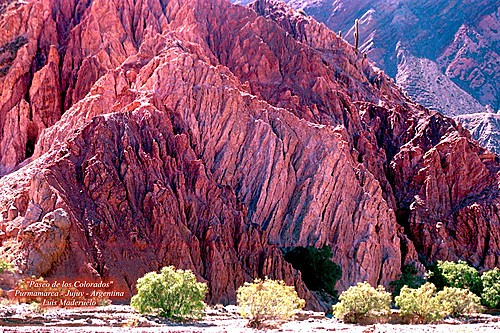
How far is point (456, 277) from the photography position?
276 feet

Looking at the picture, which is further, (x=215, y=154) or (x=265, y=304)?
(x=215, y=154)

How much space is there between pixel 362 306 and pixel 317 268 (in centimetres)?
1884

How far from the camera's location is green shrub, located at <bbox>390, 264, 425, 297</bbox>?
81312 millimetres

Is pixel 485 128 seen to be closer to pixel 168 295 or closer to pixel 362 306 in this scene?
pixel 362 306

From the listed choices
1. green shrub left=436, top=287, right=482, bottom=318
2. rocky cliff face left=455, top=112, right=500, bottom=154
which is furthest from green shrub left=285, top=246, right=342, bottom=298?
rocky cliff face left=455, top=112, right=500, bottom=154

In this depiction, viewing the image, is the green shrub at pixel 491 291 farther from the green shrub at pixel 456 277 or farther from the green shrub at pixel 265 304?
the green shrub at pixel 265 304

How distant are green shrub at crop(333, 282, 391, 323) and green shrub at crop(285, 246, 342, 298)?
1729 cm

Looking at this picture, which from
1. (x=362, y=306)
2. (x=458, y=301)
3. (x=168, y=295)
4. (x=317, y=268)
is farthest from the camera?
(x=317, y=268)

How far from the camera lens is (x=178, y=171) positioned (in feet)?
235

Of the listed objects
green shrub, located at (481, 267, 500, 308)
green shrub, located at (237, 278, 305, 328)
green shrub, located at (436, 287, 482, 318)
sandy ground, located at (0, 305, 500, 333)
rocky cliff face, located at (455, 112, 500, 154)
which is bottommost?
sandy ground, located at (0, 305, 500, 333)

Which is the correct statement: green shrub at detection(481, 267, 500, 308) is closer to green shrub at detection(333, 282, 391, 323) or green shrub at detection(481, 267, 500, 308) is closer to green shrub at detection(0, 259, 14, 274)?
green shrub at detection(333, 282, 391, 323)

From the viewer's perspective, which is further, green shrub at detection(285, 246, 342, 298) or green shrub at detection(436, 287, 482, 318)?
green shrub at detection(285, 246, 342, 298)

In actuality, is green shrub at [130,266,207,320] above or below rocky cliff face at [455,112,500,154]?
below

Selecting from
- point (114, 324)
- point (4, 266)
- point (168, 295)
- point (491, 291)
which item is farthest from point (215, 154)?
point (114, 324)
